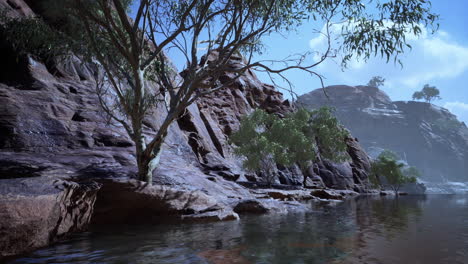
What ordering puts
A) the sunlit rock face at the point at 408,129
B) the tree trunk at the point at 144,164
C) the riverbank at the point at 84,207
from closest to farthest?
the riverbank at the point at 84,207, the tree trunk at the point at 144,164, the sunlit rock face at the point at 408,129

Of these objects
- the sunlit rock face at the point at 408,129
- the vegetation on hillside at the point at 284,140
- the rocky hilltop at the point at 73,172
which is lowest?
the rocky hilltop at the point at 73,172

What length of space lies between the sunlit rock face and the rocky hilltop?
455 ft

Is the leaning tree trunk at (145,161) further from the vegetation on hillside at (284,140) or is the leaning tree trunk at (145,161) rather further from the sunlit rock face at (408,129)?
the sunlit rock face at (408,129)

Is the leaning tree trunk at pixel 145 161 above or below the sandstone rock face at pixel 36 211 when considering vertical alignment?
above

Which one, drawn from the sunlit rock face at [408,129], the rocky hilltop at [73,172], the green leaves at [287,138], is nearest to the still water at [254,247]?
the rocky hilltop at [73,172]

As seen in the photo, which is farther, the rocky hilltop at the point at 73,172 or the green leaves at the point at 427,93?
the green leaves at the point at 427,93

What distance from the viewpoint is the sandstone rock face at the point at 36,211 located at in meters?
4.48

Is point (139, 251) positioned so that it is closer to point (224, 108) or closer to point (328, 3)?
point (328, 3)

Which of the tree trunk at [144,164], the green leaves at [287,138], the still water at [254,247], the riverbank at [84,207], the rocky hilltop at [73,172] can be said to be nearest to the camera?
the still water at [254,247]

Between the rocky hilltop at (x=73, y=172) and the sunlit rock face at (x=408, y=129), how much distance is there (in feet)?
455

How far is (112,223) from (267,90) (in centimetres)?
5040

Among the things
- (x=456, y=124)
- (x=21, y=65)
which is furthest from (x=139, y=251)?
(x=456, y=124)

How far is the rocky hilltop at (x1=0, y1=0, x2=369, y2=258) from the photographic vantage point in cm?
521

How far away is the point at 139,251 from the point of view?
201 inches
